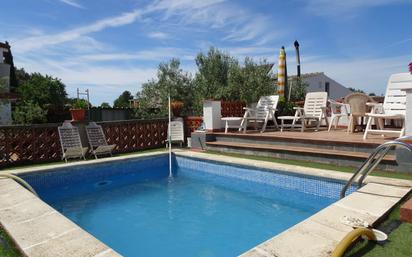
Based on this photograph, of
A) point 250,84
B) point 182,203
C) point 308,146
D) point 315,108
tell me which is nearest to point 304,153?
point 308,146

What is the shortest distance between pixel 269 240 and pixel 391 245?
1.04 metres

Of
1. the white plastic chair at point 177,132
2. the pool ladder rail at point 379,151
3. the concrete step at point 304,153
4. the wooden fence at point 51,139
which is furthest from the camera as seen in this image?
the white plastic chair at point 177,132

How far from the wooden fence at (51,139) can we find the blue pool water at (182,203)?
1.79 meters

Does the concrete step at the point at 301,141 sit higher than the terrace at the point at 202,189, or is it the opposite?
the concrete step at the point at 301,141

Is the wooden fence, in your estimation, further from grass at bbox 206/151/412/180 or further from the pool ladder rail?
the pool ladder rail

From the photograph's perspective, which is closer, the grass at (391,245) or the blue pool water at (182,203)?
the grass at (391,245)

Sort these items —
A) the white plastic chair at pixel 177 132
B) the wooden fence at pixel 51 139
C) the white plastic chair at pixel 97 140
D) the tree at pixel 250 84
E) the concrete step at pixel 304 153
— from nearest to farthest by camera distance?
1. the concrete step at pixel 304 153
2. the wooden fence at pixel 51 139
3. the white plastic chair at pixel 97 140
4. the white plastic chair at pixel 177 132
5. the tree at pixel 250 84

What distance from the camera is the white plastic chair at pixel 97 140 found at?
8313mm

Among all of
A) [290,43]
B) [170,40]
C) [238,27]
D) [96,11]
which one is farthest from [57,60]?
[290,43]

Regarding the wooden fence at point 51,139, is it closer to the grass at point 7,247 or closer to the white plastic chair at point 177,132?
the white plastic chair at point 177,132

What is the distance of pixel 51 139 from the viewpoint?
26.9ft

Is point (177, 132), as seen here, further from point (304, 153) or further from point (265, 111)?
point (304, 153)

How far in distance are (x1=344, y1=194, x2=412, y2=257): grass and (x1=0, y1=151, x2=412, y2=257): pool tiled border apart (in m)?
0.14

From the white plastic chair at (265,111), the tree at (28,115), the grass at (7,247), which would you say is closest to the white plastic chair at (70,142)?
the white plastic chair at (265,111)
